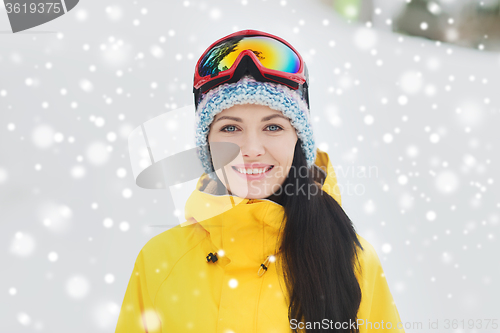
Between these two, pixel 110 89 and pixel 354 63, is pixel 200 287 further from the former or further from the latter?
pixel 354 63

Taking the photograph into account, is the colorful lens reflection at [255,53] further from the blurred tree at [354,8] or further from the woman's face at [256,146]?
the blurred tree at [354,8]

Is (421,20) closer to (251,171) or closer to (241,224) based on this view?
(251,171)

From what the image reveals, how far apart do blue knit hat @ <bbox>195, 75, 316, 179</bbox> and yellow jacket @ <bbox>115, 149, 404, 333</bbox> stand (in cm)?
27

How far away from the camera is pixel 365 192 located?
276 centimetres

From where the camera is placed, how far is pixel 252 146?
167 cm

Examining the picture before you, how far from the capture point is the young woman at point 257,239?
1578 millimetres

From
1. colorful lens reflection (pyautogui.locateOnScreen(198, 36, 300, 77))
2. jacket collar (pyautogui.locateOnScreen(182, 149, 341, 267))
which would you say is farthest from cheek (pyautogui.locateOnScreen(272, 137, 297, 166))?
colorful lens reflection (pyautogui.locateOnScreen(198, 36, 300, 77))

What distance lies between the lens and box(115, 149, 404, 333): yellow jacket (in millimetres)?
1538

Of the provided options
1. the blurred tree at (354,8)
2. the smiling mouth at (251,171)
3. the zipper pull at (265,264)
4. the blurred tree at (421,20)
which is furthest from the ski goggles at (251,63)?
the blurred tree at (421,20)

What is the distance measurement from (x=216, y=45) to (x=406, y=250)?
220 centimetres

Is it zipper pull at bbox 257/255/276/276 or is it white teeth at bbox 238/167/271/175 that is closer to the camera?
zipper pull at bbox 257/255/276/276

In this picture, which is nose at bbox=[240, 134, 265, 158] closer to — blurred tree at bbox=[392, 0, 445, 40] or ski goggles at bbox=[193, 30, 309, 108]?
ski goggles at bbox=[193, 30, 309, 108]

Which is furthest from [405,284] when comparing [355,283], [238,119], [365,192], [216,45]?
[216,45]

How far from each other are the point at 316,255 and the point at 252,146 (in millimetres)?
641
